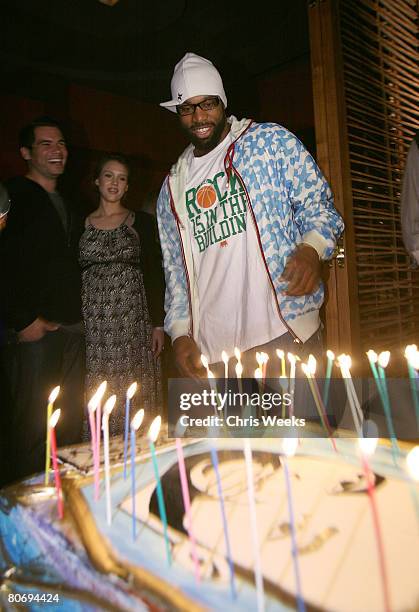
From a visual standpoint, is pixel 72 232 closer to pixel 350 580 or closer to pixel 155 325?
pixel 155 325

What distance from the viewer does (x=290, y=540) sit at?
0.70 metres

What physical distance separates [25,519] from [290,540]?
0.49 meters

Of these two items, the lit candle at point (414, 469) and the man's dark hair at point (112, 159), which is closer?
the lit candle at point (414, 469)

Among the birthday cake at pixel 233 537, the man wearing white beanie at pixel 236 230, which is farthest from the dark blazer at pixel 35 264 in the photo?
the birthday cake at pixel 233 537

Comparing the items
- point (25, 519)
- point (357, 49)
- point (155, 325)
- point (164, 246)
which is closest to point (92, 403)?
point (25, 519)

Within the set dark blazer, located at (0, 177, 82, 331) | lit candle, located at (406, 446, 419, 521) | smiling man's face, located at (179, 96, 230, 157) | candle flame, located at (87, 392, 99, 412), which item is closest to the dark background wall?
dark blazer, located at (0, 177, 82, 331)

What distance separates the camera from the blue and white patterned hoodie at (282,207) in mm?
1753

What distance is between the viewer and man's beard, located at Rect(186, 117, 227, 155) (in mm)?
1982

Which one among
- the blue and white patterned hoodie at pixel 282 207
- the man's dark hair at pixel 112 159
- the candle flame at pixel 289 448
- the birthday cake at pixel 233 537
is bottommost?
the birthday cake at pixel 233 537

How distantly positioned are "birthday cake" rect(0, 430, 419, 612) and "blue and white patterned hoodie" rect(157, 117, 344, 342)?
2.62 ft

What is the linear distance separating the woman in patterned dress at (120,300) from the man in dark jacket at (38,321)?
0.09 meters

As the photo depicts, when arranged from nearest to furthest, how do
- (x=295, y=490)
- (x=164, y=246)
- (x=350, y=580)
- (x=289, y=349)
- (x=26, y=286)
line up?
(x=350, y=580) < (x=295, y=490) < (x=289, y=349) < (x=164, y=246) < (x=26, y=286)

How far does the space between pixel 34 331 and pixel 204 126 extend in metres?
1.26

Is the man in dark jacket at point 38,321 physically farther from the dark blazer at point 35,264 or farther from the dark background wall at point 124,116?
the dark background wall at point 124,116
